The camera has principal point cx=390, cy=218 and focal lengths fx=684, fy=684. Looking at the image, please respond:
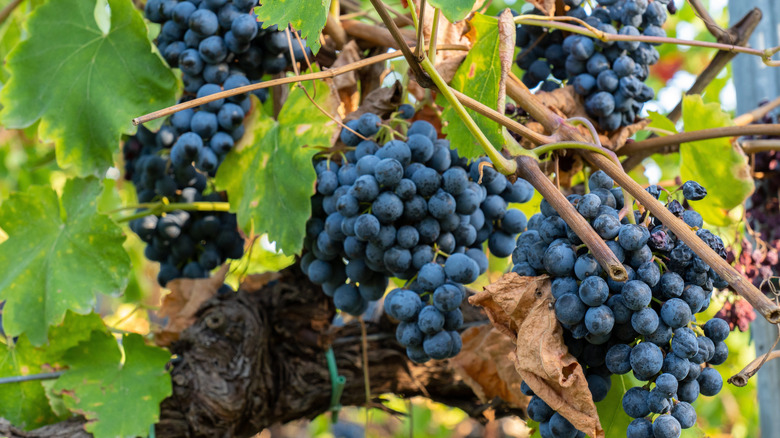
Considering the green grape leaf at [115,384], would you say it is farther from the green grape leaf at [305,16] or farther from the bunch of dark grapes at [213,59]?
the green grape leaf at [305,16]

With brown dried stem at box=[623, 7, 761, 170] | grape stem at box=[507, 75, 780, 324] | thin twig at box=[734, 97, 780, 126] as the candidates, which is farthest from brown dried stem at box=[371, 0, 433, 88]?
thin twig at box=[734, 97, 780, 126]

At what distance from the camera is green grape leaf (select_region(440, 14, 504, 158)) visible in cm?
107

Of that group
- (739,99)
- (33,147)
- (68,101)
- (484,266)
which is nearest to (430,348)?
(484,266)

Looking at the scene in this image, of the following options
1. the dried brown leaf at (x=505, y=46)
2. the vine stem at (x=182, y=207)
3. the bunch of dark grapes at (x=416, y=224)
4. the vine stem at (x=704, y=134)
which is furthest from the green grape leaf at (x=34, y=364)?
the vine stem at (x=704, y=134)

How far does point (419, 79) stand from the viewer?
1.00 meters

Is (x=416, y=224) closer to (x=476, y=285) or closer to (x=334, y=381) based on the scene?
(x=334, y=381)

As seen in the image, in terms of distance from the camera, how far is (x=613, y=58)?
51.6 inches

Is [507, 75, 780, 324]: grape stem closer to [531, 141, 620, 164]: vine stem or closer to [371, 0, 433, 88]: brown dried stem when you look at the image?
[531, 141, 620, 164]: vine stem

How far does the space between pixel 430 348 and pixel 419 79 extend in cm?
41

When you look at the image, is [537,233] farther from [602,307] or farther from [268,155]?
[268,155]

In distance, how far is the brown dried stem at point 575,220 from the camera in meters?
0.77

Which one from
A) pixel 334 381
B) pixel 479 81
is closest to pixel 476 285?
pixel 334 381

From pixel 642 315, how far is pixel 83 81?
116 centimetres

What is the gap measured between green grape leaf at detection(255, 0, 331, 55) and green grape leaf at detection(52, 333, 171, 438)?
0.81 metres
